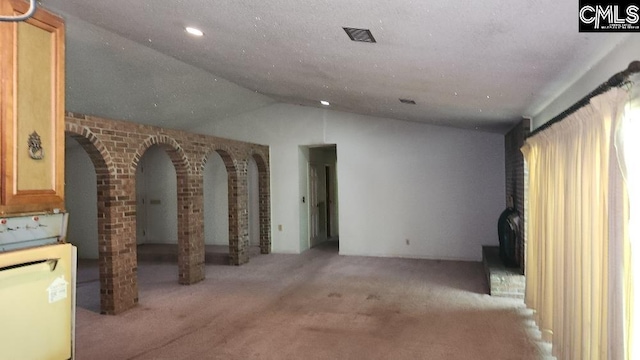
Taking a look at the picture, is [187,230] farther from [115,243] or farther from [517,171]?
[517,171]

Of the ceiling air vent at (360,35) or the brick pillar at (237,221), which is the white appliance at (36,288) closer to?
the ceiling air vent at (360,35)

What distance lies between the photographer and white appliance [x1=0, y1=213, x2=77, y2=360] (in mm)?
1705

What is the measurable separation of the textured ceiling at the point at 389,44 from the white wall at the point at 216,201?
3.73 m

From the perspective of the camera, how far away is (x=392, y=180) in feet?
25.4

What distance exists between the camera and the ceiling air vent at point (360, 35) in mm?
2601

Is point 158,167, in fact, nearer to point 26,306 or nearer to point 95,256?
point 95,256

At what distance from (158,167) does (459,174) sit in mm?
6179

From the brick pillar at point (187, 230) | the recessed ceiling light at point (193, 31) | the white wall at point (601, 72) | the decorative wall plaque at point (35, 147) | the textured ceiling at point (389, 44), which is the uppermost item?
the recessed ceiling light at point (193, 31)

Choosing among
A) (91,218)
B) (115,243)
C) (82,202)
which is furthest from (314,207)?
(115,243)

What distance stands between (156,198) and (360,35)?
7471 millimetres

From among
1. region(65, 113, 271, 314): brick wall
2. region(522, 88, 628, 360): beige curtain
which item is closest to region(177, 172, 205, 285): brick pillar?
region(65, 113, 271, 314): brick wall

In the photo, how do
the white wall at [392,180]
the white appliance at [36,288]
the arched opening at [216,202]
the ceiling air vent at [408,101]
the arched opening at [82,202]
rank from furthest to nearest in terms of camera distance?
1. the arched opening at [216,202]
2. the arched opening at [82,202]
3. the white wall at [392,180]
4. the ceiling air vent at [408,101]
5. the white appliance at [36,288]

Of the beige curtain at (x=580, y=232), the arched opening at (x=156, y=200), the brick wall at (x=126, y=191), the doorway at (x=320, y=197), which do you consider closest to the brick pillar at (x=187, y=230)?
the brick wall at (x=126, y=191)

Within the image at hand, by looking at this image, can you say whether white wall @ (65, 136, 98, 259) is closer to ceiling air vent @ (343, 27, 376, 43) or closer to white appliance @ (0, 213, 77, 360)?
white appliance @ (0, 213, 77, 360)
